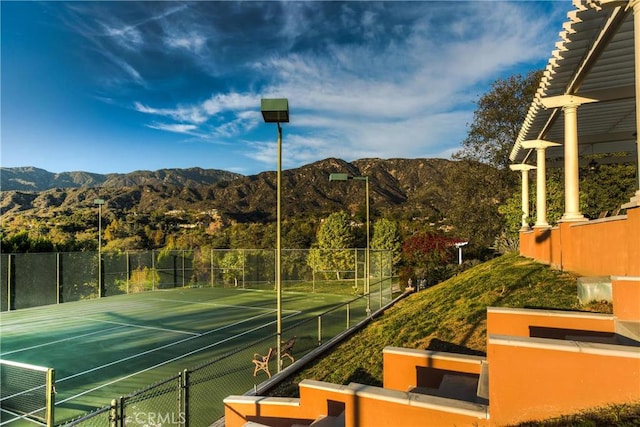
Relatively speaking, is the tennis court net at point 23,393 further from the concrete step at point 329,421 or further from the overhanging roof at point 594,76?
the overhanging roof at point 594,76

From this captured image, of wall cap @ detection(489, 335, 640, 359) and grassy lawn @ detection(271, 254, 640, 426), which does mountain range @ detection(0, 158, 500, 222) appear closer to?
grassy lawn @ detection(271, 254, 640, 426)

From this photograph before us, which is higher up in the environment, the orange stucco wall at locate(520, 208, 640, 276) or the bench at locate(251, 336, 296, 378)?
the orange stucco wall at locate(520, 208, 640, 276)

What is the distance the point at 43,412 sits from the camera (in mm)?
6281

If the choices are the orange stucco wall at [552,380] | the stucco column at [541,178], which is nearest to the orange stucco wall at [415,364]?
the orange stucco wall at [552,380]

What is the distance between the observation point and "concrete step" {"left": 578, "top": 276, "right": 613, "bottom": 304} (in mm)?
4797

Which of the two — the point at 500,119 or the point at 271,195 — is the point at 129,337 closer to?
the point at 500,119

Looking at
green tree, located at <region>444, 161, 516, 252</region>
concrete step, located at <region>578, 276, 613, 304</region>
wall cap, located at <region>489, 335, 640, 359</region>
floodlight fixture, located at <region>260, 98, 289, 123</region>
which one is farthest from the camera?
green tree, located at <region>444, 161, 516, 252</region>

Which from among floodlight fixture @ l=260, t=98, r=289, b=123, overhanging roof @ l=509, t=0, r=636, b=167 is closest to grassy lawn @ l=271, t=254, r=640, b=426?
overhanging roof @ l=509, t=0, r=636, b=167

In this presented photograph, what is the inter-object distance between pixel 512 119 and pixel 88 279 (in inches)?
1070

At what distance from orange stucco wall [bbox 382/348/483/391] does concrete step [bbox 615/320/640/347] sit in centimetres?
148

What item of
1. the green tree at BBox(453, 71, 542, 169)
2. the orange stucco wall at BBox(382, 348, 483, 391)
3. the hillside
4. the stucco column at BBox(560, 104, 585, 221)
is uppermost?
the hillside

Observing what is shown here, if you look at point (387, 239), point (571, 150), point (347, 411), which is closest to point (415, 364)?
point (347, 411)

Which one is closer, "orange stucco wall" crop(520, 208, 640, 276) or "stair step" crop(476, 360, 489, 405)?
"stair step" crop(476, 360, 489, 405)

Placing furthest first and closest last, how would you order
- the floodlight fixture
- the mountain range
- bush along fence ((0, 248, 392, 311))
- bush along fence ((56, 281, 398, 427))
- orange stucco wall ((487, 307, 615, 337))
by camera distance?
the mountain range → bush along fence ((0, 248, 392, 311)) → the floodlight fixture → bush along fence ((56, 281, 398, 427)) → orange stucco wall ((487, 307, 615, 337))
